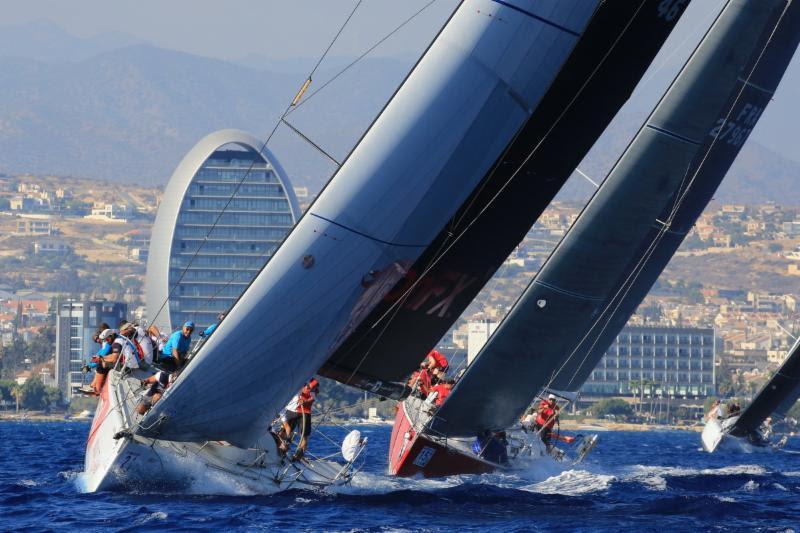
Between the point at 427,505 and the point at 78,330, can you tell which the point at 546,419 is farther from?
the point at 78,330

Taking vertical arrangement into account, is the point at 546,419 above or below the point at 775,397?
below

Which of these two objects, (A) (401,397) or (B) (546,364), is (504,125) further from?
(B) (546,364)

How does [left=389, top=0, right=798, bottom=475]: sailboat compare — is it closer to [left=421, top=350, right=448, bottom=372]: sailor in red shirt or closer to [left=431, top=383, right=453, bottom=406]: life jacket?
[left=431, top=383, right=453, bottom=406]: life jacket

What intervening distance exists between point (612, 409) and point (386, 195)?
105m

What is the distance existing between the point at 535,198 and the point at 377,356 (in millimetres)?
2602

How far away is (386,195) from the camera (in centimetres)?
1527

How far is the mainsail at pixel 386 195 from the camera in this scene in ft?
50.0

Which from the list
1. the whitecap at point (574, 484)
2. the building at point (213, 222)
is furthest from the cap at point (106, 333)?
the building at point (213, 222)

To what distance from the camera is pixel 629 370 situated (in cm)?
14700

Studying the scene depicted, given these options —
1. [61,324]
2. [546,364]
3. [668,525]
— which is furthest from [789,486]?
[61,324]

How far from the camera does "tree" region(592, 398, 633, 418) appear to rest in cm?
11812

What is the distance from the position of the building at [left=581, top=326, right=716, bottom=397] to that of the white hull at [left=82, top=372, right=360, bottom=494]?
127581mm

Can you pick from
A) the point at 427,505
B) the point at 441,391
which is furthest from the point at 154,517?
the point at 441,391

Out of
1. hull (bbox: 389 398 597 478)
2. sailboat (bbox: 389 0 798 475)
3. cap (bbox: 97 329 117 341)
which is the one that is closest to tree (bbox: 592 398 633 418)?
hull (bbox: 389 398 597 478)
